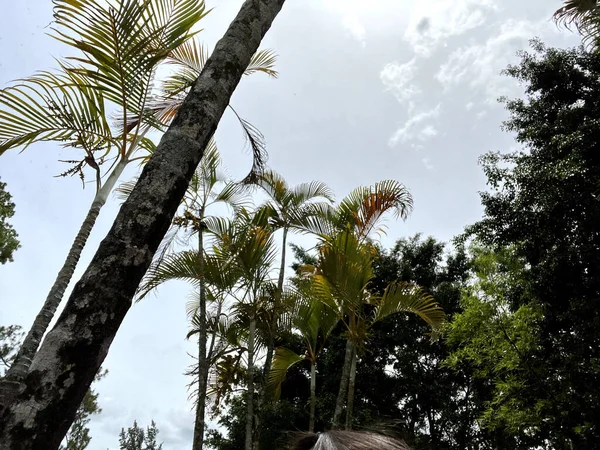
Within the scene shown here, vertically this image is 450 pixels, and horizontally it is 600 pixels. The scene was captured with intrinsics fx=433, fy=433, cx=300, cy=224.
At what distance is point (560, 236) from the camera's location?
707cm

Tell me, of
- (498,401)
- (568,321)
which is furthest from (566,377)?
(498,401)

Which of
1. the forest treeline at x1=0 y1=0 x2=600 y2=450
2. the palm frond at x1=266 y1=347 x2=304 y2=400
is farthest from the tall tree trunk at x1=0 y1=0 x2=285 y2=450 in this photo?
the palm frond at x1=266 y1=347 x2=304 y2=400

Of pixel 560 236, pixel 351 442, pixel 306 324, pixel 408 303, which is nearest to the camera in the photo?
pixel 351 442

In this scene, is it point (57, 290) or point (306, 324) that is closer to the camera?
point (57, 290)

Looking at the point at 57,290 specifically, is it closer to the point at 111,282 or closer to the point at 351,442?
the point at 111,282

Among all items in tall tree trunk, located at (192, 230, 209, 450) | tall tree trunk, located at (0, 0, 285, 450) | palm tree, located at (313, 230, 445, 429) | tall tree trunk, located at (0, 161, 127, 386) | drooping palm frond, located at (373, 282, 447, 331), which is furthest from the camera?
drooping palm frond, located at (373, 282, 447, 331)

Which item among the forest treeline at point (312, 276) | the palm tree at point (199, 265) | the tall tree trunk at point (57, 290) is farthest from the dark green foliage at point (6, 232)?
the tall tree trunk at point (57, 290)

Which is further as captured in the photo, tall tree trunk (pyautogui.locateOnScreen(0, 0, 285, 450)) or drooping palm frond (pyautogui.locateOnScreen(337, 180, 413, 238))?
drooping palm frond (pyautogui.locateOnScreen(337, 180, 413, 238))

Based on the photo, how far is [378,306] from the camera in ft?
17.1

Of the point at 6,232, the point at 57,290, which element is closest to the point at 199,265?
the point at 57,290

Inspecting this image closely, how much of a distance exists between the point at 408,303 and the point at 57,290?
13.3 feet

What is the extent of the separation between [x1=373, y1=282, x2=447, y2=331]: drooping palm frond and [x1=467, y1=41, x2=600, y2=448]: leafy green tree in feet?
A: 9.08

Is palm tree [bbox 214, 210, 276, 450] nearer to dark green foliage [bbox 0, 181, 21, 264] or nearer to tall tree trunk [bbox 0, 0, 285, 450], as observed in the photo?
tall tree trunk [bbox 0, 0, 285, 450]

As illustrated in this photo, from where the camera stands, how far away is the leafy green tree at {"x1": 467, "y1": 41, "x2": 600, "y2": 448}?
652cm
